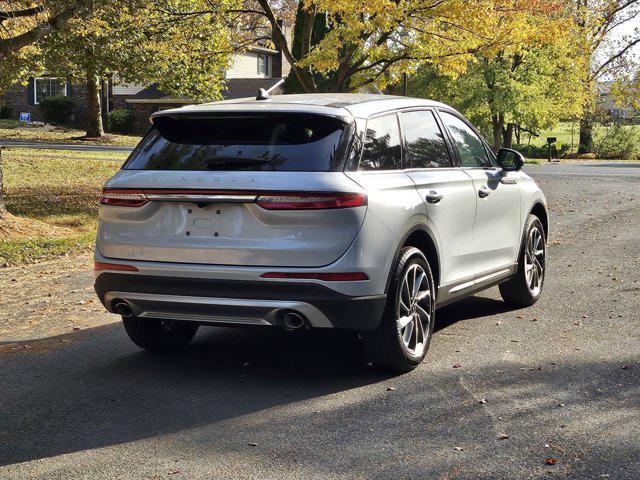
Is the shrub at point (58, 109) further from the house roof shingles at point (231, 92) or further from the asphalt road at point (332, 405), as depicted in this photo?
the asphalt road at point (332, 405)

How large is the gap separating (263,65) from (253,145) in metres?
63.0

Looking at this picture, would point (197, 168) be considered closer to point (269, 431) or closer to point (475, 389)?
point (269, 431)

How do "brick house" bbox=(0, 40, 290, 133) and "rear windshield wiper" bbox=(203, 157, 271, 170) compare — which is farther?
"brick house" bbox=(0, 40, 290, 133)

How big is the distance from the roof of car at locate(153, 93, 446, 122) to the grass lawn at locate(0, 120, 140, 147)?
35.6 metres

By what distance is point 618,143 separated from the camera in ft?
170

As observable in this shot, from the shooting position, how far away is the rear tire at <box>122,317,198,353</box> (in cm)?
706

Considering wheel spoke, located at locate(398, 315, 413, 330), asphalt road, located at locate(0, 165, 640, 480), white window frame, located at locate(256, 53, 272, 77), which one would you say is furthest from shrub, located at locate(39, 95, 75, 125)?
wheel spoke, located at locate(398, 315, 413, 330)

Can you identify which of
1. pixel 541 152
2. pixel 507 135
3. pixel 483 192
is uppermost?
pixel 483 192

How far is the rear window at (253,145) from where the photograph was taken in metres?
5.99

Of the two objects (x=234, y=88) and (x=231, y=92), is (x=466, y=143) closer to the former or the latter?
(x=231, y=92)

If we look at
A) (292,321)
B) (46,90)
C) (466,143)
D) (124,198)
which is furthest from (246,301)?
(46,90)

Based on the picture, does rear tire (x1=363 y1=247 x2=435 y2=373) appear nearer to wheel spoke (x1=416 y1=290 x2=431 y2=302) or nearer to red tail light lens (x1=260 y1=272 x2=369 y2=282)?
wheel spoke (x1=416 y1=290 x2=431 y2=302)

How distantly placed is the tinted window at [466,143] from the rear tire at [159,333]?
2.55 metres

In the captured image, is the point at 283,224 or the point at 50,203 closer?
the point at 283,224
